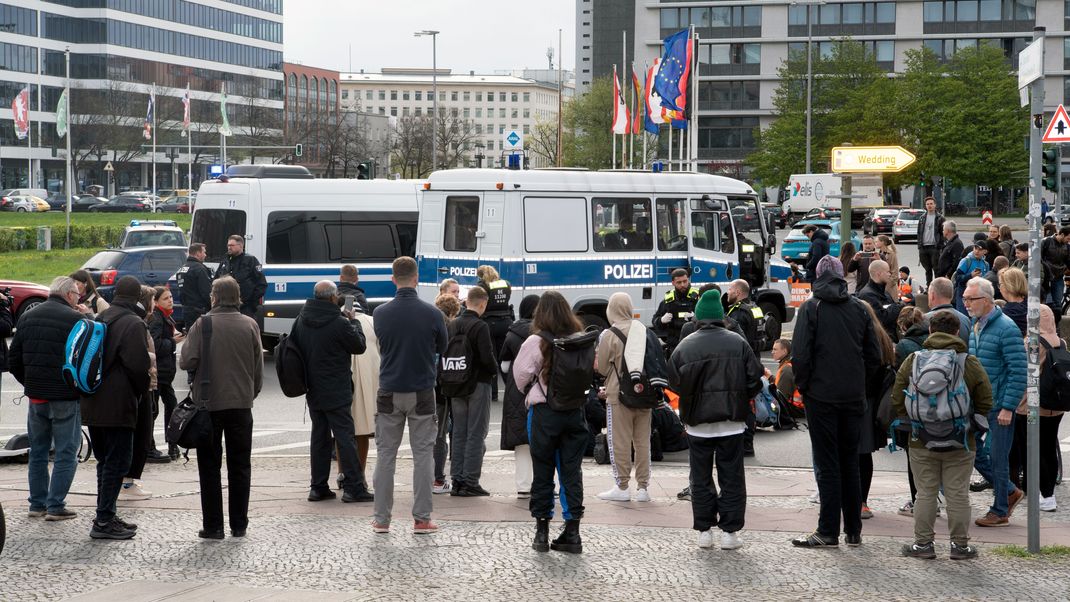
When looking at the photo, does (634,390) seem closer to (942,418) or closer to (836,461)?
(836,461)

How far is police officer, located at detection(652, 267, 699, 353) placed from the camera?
577 inches

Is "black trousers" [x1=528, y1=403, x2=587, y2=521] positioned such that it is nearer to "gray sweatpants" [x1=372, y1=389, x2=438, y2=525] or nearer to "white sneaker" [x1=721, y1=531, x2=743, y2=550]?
"gray sweatpants" [x1=372, y1=389, x2=438, y2=525]

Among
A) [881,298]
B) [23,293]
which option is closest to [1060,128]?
[881,298]

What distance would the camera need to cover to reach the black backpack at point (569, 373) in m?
8.37

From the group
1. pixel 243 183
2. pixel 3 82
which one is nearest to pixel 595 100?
pixel 3 82

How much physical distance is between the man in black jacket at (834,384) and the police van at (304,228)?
12127 millimetres

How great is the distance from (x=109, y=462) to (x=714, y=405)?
160 inches

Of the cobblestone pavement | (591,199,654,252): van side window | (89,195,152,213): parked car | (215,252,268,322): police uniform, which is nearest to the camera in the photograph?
the cobblestone pavement

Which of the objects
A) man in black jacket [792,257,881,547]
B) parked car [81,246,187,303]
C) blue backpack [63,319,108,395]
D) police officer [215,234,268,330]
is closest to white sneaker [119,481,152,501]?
blue backpack [63,319,108,395]

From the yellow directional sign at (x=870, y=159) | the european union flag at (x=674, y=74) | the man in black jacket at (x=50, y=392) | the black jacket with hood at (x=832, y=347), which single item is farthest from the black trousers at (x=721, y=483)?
the european union flag at (x=674, y=74)

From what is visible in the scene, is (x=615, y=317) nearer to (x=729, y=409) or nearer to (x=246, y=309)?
(x=729, y=409)

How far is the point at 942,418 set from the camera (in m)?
7.96

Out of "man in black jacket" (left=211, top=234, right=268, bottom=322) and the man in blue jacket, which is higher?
"man in black jacket" (left=211, top=234, right=268, bottom=322)

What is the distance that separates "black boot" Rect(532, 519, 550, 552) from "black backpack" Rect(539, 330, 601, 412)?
74cm
